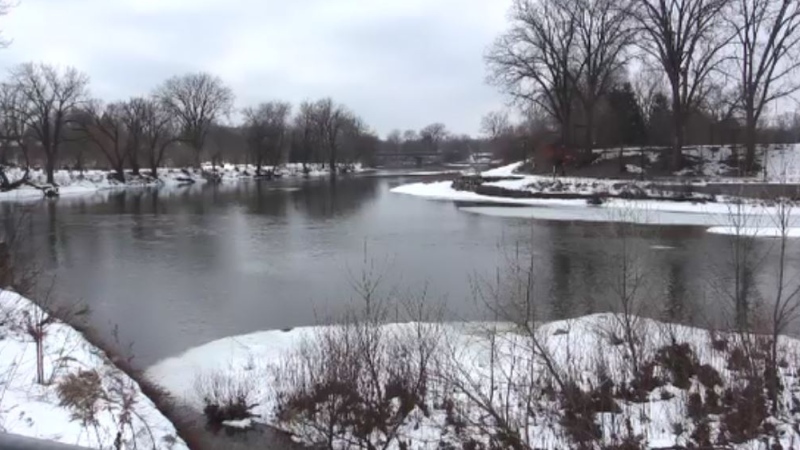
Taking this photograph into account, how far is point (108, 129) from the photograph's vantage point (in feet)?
265

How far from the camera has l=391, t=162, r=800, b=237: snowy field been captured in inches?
1089

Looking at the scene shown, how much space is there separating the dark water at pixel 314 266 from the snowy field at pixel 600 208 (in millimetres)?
2005

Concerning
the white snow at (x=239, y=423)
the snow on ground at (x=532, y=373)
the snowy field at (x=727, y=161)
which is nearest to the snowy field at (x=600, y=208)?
the snowy field at (x=727, y=161)

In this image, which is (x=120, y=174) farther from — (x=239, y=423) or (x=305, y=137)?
(x=239, y=423)

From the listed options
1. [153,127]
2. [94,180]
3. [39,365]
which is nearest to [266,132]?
Answer: [153,127]

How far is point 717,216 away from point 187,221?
24.9m

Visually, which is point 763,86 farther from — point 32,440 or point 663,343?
point 32,440

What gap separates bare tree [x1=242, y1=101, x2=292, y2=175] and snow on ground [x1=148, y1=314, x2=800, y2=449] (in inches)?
3821

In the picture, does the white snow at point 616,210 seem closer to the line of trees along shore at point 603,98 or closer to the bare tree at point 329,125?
the line of trees along shore at point 603,98

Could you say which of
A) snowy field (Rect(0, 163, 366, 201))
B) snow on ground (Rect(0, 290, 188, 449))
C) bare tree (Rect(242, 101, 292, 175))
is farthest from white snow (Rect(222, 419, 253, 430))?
bare tree (Rect(242, 101, 292, 175))

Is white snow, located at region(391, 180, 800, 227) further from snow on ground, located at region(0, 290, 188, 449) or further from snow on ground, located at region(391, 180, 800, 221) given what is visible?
snow on ground, located at region(0, 290, 188, 449)

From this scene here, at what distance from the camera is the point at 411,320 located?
11.6 metres

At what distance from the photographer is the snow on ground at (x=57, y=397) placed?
6043 millimetres

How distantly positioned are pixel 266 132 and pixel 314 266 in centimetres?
9385
